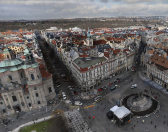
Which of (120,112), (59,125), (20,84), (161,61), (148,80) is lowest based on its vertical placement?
(59,125)

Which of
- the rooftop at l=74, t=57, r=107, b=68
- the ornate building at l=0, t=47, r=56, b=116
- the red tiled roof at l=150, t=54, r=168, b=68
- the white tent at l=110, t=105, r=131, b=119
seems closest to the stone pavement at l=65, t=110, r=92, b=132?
the white tent at l=110, t=105, r=131, b=119

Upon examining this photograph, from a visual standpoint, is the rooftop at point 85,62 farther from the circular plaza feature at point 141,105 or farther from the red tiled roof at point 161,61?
the red tiled roof at point 161,61

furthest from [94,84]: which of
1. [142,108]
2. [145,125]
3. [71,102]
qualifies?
[145,125]

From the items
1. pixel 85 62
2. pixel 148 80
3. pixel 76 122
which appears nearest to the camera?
pixel 76 122

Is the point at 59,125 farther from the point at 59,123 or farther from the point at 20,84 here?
the point at 20,84

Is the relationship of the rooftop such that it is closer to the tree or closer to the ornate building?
the ornate building

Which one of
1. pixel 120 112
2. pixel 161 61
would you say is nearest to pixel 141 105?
pixel 120 112

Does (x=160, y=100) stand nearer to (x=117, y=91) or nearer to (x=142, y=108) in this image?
(x=142, y=108)

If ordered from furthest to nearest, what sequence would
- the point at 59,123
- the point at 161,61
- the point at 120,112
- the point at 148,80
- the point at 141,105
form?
the point at 148,80
the point at 161,61
the point at 141,105
the point at 59,123
the point at 120,112
